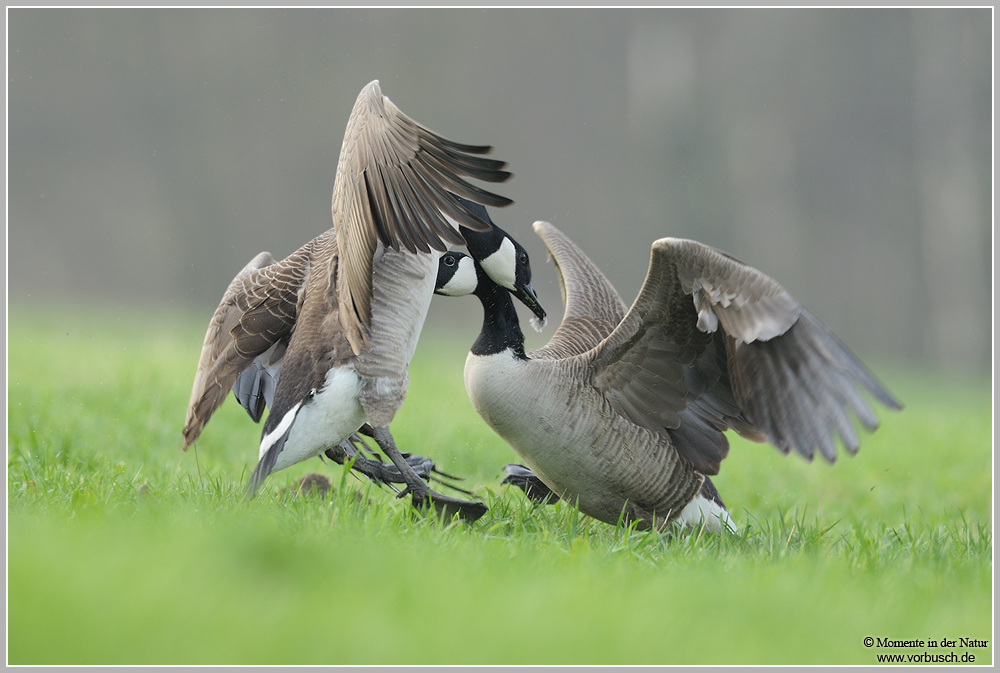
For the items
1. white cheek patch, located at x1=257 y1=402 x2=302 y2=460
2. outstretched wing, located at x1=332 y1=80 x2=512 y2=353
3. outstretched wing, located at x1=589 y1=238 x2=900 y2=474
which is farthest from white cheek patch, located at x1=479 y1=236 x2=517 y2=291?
white cheek patch, located at x1=257 y1=402 x2=302 y2=460

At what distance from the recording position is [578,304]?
18.6 feet

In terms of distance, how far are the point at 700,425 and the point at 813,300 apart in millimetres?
15748

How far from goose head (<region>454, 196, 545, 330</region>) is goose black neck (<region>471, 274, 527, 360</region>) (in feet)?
0.17

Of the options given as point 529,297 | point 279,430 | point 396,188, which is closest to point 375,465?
point 279,430

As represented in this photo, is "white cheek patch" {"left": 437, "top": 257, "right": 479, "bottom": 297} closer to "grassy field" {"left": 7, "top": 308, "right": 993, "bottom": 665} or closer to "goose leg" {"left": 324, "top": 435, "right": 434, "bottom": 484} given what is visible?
"goose leg" {"left": 324, "top": 435, "right": 434, "bottom": 484}

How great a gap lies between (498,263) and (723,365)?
1.30m

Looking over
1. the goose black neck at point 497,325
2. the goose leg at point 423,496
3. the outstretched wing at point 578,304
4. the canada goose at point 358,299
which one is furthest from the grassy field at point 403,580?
the outstretched wing at point 578,304

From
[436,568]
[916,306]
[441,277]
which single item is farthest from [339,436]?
[916,306]

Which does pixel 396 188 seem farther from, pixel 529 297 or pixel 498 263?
pixel 529 297

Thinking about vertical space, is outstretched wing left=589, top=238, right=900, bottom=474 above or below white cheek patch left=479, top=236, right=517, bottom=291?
below

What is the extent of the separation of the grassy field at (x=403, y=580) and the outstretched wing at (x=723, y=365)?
51 centimetres

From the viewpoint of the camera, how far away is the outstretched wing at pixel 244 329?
4395 mm

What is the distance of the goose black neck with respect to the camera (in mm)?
4613

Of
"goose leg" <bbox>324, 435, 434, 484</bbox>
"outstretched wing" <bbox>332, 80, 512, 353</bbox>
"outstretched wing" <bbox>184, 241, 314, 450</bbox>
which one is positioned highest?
"outstretched wing" <bbox>332, 80, 512, 353</bbox>
